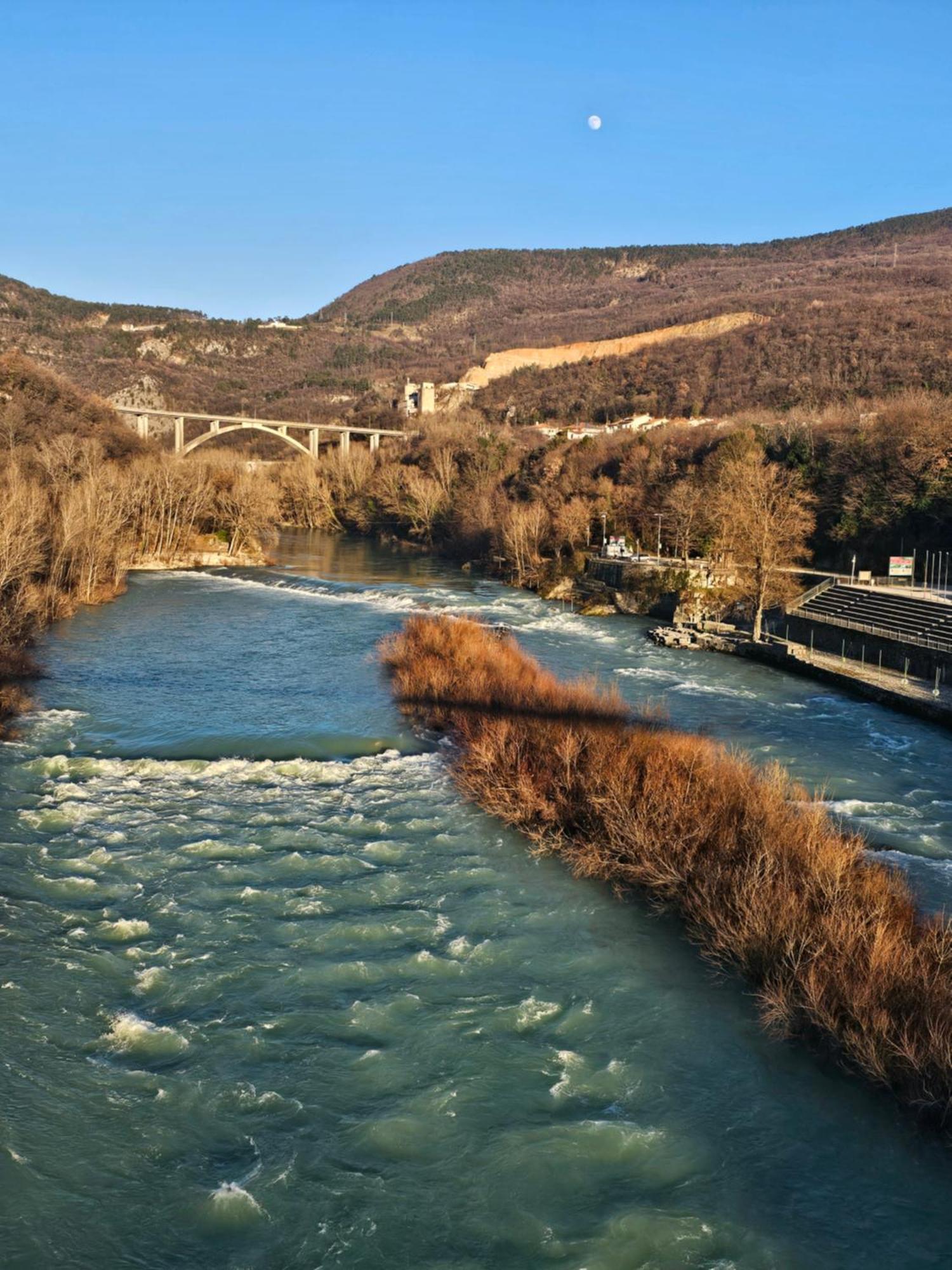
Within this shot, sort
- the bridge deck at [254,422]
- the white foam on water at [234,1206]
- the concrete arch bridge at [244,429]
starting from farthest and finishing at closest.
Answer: the bridge deck at [254,422] < the concrete arch bridge at [244,429] < the white foam on water at [234,1206]

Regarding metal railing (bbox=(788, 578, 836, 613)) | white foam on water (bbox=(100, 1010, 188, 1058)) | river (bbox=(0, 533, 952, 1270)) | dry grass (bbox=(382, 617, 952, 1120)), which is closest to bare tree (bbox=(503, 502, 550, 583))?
metal railing (bbox=(788, 578, 836, 613))

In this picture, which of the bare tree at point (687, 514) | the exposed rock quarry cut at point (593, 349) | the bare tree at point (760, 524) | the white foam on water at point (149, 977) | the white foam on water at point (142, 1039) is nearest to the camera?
the white foam on water at point (142, 1039)

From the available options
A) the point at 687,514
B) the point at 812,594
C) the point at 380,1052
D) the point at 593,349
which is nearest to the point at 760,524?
the point at 812,594

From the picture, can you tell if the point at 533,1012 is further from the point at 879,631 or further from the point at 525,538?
the point at 525,538

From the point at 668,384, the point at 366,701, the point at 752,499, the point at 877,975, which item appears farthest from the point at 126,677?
the point at 668,384

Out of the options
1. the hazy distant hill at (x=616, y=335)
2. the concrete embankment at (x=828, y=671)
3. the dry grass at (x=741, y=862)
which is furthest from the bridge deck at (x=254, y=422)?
the dry grass at (x=741, y=862)

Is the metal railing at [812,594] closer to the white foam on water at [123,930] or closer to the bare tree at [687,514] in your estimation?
the bare tree at [687,514]
